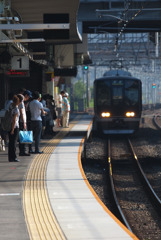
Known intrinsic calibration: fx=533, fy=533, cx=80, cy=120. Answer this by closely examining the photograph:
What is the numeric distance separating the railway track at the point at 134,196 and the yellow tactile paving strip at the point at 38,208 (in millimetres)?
1512

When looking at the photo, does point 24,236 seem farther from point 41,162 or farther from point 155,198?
point 41,162

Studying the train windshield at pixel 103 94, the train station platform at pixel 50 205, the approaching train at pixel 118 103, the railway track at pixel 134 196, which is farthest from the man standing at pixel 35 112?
the train windshield at pixel 103 94

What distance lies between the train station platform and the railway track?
39.2 inches

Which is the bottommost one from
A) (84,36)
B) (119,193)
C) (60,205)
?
(119,193)

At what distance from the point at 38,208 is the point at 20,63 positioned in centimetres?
1091

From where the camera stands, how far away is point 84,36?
32375 millimetres

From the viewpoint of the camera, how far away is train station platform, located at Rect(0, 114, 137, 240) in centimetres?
609

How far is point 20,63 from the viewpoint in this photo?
17797 mm

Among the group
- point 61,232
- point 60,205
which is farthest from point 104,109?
point 61,232

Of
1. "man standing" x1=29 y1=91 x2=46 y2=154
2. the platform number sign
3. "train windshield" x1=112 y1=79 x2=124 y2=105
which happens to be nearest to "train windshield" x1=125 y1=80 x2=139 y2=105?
"train windshield" x1=112 y1=79 x2=124 y2=105

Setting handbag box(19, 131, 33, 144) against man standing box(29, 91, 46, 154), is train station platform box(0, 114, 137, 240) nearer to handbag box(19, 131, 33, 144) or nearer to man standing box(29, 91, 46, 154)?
handbag box(19, 131, 33, 144)

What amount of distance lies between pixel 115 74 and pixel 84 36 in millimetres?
7221

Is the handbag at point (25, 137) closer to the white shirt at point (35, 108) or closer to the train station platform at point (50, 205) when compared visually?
the train station platform at point (50, 205)

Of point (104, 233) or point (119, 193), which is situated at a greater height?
point (104, 233)
